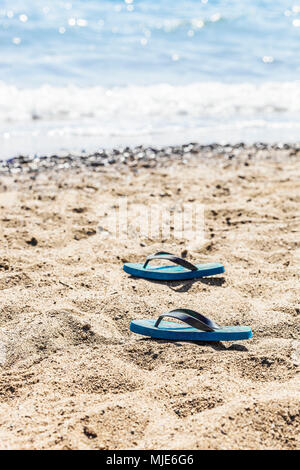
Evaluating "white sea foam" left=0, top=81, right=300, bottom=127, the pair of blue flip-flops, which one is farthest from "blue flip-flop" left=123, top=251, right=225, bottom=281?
"white sea foam" left=0, top=81, right=300, bottom=127

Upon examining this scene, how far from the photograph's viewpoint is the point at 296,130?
7871 millimetres

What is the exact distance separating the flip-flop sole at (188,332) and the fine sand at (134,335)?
35 mm

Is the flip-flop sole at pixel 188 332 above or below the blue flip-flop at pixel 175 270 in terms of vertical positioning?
below

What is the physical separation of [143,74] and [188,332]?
889 centimetres

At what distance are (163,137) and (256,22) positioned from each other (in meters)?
10.2

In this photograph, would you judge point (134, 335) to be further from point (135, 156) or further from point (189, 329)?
point (135, 156)

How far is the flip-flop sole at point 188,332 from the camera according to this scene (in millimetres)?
2471

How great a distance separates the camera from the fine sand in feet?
6.15

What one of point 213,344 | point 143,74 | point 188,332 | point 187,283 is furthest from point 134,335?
point 143,74

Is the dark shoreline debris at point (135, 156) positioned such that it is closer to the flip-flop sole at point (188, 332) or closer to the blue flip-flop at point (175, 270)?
the blue flip-flop at point (175, 270)

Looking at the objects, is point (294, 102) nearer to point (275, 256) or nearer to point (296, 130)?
point (296, 130)

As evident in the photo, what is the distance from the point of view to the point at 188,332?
8.25ft

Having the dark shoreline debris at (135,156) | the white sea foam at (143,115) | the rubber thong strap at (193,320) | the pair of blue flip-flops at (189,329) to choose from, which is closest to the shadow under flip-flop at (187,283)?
the pair of blue flip-flops at (189,329)

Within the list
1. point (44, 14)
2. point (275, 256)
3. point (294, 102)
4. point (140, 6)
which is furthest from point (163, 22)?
point (275, 256)
